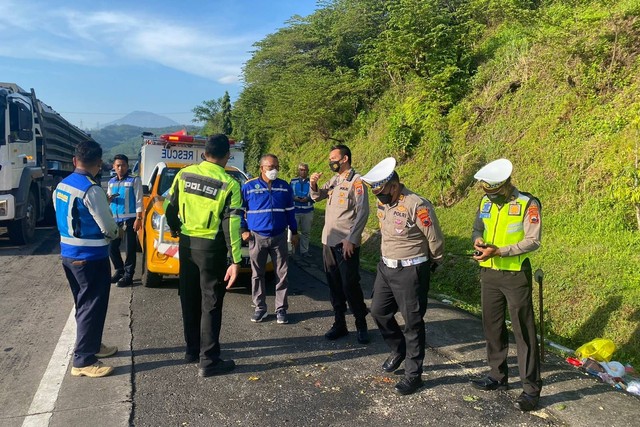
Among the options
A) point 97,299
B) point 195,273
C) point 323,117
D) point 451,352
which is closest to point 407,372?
point 451,352

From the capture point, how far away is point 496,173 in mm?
3586

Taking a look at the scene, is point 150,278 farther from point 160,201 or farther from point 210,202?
point 210,202

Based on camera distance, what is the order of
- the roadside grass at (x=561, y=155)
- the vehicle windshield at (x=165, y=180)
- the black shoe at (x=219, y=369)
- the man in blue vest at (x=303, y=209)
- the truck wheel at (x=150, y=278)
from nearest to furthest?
the black shoe at (x=219, y=369) < the roadside grass at (x=561, y=155) < the truck wheel at (x=150, y=278) < the vehicle windshield at (x=165, y=180) < the man in blue vest at (x=303, y=209)

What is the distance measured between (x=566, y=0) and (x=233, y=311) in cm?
925

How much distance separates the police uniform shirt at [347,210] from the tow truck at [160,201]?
4.41 ft

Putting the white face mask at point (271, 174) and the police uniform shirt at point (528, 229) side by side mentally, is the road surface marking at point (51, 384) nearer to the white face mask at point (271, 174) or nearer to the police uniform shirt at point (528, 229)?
the white face mask at point (271, 174)

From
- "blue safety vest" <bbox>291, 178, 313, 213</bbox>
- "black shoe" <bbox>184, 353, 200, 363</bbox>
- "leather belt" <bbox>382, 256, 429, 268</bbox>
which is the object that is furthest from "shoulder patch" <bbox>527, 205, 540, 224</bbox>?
"blue safety vest" <bbox>291, 178, 313, 213</bbox>

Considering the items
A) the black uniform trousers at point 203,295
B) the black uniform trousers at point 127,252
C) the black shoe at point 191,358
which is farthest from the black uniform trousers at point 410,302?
the black uniform trousers at point 127,252

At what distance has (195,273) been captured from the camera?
420 centimetres

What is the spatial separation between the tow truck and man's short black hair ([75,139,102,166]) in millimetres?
1586

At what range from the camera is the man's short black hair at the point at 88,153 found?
4.21 metres

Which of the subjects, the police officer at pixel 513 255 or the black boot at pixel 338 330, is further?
the black boot at pixel 338 330

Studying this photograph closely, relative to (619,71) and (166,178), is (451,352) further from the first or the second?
(619,71)

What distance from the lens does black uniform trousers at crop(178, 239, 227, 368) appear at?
4.08m
